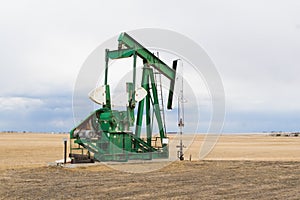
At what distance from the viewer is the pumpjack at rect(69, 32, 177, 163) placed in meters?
16.3

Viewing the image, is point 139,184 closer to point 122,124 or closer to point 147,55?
point 122,124

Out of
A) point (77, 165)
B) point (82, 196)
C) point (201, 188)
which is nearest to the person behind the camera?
point (82, 196)

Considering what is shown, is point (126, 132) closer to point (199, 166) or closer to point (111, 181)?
point (199, 166)

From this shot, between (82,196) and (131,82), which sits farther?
(131,82)

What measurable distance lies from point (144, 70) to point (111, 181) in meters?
6.91

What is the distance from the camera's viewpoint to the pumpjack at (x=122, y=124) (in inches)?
643

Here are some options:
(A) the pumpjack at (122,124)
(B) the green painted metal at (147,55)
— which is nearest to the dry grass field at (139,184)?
(A) the pumpjack at (122,124)

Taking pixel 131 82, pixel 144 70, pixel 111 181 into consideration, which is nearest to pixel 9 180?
pixel 111 181

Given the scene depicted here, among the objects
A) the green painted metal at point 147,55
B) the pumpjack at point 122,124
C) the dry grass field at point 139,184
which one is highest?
the green painted metal at point 147,55

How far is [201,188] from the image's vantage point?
35.2 ft

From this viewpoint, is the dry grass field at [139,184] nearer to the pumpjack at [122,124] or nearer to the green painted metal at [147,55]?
the pumpjack at [122,124]

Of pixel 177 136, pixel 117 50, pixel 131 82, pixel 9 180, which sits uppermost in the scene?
pixel 117 50

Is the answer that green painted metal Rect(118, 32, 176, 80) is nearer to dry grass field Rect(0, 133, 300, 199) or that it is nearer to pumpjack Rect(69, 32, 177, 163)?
pumpjack Rect(69, 32, 177, 163)

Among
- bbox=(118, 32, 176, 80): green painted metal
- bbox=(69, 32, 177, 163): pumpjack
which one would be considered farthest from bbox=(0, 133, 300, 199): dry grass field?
bbox=(118, 32, 176, 80): green painted metal
